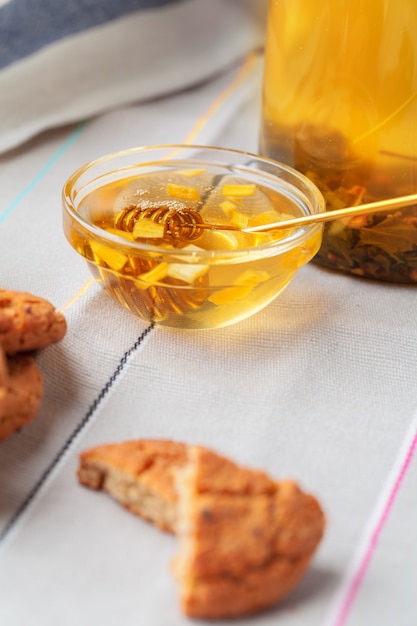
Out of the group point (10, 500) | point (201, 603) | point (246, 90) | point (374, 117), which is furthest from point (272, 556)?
point (246, 90)

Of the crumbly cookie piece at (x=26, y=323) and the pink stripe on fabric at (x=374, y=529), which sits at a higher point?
the crumbly cookie piece at (x=26, y=323)

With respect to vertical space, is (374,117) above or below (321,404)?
above

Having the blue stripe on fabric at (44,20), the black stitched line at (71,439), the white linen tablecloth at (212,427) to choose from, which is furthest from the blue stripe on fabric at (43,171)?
the black stitched line at (71,439)

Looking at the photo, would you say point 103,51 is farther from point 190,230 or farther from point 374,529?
point 374,529

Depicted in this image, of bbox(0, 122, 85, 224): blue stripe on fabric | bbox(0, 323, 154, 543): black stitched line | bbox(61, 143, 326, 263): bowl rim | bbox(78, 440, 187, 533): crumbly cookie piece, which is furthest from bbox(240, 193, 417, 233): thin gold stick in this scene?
bbox(0, 122, 85, 224): blue stripe on fabric

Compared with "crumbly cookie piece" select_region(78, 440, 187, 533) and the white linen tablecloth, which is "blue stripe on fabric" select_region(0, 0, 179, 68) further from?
"crumbly cookie piece" select_region(78, 440, 187, 533)

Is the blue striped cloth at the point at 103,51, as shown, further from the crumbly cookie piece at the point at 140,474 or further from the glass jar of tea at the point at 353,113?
the crumbly cookie piece at the point at 140,474

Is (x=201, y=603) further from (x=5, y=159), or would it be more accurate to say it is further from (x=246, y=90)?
(x=246, y=90)
